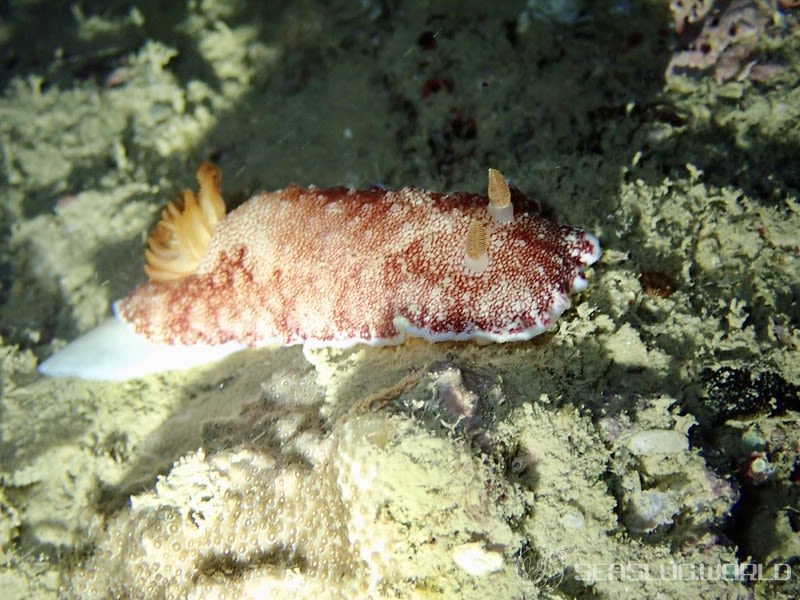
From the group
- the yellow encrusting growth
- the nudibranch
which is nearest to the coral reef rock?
the nudibranch

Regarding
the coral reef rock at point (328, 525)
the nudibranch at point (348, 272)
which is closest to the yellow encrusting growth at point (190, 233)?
the nudibranch at point (348, 272)

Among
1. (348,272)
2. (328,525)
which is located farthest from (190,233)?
(328,525)

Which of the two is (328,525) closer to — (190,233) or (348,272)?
(348,272)

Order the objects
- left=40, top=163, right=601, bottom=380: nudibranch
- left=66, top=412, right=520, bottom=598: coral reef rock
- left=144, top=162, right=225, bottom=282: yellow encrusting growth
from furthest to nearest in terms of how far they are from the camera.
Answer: left=144, top=162, right=225, bottom=282: yellow encrusting growth → left=40, top=163, right=601, bottom=380: nudibranch → left=66, top=412, right=520, bottom=598: coral reef rock

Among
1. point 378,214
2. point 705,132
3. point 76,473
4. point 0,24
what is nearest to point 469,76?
point 705,132

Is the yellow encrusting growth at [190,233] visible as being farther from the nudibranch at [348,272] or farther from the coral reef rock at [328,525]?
the coral reef rock at [328,525]

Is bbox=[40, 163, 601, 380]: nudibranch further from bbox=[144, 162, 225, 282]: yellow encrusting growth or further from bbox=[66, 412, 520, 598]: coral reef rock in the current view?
bbox=[66, 412, 520, 598]: coral reef rock

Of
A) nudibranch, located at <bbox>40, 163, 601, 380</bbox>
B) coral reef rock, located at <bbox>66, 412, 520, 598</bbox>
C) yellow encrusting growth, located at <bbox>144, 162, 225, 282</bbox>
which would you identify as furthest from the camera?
yellow encrusting growth, located at <bbox>144, 162, 225, 282</bbox>
